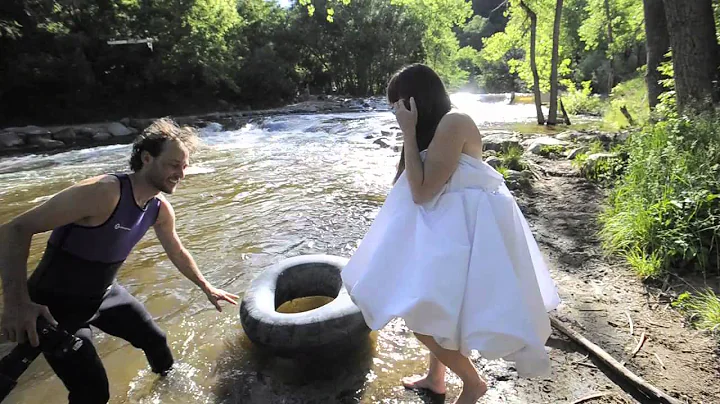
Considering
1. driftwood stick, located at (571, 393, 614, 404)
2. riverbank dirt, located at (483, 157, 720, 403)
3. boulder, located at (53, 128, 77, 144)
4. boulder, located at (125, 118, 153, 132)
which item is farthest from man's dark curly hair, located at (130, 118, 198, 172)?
boulder, located at (125, 118, 153, 132)

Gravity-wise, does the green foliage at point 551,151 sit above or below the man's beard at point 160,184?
below

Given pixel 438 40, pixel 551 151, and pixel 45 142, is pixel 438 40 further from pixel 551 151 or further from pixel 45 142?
pixel 551 151

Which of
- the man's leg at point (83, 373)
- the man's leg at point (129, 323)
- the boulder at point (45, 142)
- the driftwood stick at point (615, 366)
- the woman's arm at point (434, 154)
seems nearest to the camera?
the woman's arm at point (434, 154)

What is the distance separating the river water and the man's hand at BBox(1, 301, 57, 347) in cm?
116

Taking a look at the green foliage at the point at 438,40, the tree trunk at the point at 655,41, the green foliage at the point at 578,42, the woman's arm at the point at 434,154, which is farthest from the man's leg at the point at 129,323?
the green foliage at the point at 438,40

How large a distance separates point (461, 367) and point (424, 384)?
0.59 m

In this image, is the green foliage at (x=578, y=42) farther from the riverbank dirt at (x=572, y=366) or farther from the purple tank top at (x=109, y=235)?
the purple tank top at (x=109, y=235)

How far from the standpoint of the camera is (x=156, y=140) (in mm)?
2451

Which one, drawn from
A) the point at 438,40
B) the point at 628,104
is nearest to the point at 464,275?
the point at 628,104

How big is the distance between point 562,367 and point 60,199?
310 centimetres

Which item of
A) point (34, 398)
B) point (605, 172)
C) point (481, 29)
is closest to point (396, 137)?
point (605, 172)

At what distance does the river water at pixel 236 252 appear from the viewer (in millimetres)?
3043

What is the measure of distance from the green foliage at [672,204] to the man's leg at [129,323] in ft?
13.0

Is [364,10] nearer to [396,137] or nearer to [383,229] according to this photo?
[396,137]
